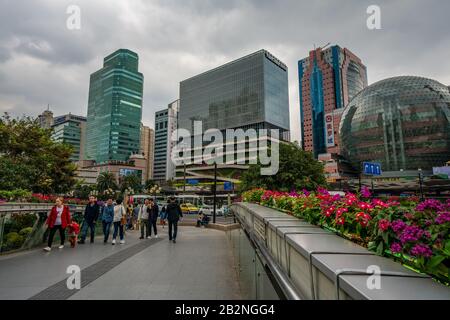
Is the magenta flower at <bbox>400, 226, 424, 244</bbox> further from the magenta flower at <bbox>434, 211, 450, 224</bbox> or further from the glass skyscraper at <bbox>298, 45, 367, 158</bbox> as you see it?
the glass skyscraper at <bbox>298, 45, 367, 158</bbox>

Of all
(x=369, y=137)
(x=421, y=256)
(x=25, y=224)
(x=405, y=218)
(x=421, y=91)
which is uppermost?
(x=421, y=91)

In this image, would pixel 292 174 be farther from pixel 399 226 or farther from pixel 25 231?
pixel 399 226

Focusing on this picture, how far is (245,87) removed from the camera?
11250cm

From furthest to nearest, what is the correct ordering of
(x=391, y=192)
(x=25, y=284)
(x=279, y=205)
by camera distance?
(x=391, y=192)
(x=279, y=205)
(x=25, y=284)

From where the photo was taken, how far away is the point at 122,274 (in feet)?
18.7

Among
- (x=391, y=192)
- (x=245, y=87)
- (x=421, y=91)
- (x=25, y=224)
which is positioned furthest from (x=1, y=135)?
(x=245, y=87)

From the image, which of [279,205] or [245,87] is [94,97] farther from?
[279,205]

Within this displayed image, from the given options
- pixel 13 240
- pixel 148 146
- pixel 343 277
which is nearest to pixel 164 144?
pixel 148 146

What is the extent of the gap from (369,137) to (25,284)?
72.2 m

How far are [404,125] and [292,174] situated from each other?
177 ft

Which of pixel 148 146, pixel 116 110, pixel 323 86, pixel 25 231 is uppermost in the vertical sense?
pixel 323 86

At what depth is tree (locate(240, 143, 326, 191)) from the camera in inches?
871

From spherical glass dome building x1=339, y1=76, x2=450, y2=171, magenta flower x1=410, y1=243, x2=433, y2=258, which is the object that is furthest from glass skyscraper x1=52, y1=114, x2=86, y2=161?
magenta flower x1=410, y1=243, x2=433, y2=258

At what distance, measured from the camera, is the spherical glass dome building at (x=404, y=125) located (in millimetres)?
59188
